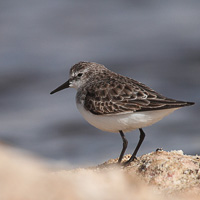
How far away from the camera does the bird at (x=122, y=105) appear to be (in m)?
7.52

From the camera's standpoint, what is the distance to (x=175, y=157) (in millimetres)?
6711

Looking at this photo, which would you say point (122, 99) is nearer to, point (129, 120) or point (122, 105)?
point (122, 105)

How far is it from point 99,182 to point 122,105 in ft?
10.6

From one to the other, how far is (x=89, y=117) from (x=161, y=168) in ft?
6.77

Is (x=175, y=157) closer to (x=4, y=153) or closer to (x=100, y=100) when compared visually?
(x=100, y=100)

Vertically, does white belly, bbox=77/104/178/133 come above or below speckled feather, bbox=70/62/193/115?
below

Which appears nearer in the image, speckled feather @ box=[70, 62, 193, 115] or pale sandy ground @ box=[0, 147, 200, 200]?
pale sandy ground @ box=[0, 147, 200, 200]

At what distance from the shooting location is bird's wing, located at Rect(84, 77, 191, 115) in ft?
24.7

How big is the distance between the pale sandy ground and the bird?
3.56ft

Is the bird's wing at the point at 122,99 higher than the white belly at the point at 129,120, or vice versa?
the bird's wing at the point at 122,99

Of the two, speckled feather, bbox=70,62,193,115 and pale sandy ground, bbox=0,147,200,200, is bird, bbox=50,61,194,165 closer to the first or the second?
speckled feather, bbox=70,62,193,115

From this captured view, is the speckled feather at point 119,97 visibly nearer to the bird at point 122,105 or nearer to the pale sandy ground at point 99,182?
the bird at point 122,105

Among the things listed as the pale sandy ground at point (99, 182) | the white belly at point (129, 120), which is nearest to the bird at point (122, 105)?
the white belly at point (129, 120)

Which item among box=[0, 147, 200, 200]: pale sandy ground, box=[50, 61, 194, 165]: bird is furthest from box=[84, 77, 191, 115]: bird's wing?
box=[0, 147, 200, 200]: pale sandy ground
